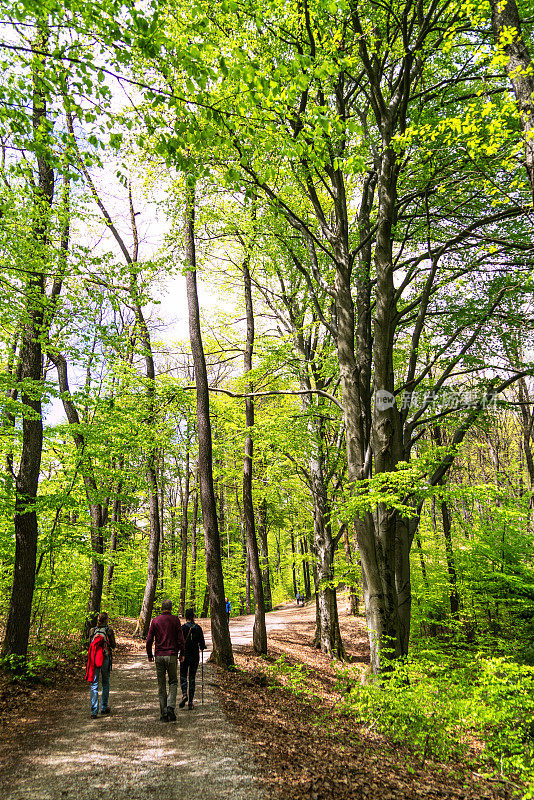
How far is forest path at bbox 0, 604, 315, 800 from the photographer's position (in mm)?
4465

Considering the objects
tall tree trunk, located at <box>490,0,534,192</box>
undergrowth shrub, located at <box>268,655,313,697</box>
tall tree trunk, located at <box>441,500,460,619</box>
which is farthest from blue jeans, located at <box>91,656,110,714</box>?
tall tree trunk, located at <box>490,0,534,192</box>

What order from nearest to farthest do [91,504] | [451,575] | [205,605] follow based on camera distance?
[91,504] → [451,575] → [205,605]

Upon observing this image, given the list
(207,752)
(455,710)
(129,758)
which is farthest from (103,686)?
(455,710)

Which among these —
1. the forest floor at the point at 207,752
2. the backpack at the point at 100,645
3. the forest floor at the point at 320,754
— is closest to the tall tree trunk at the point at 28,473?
the forest floor at the point at 207,752

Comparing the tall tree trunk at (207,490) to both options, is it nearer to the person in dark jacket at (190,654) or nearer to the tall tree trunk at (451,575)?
the person in dark jacket at (190,654)

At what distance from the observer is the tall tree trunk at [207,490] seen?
986cm

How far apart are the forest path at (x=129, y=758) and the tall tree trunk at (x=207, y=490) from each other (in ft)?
8.25

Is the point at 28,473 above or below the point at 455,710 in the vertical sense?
above

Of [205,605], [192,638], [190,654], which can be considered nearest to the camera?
[190,654]

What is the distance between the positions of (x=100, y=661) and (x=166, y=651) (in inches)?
40.0

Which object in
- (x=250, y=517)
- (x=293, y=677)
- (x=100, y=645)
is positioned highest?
(x=250, y=517)

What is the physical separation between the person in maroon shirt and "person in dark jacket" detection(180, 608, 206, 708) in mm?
546

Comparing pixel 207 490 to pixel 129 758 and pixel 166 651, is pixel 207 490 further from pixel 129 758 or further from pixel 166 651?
pixel 129 758

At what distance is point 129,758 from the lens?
511 cm
